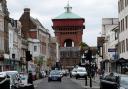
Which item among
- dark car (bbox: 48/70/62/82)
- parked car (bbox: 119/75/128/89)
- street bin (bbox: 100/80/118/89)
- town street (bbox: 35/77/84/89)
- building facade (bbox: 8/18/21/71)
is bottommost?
town street (bbox: 35/77/84/89)

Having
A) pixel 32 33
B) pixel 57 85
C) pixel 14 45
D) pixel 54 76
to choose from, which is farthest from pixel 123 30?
pixel 32 33

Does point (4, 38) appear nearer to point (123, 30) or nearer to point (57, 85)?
point (123, 30)

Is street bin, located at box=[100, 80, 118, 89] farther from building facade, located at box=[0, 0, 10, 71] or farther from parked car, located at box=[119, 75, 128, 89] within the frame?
building facade, located at box=[0, 0, 10, 71]

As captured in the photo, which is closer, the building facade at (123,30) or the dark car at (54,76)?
the building facade at (123,30)

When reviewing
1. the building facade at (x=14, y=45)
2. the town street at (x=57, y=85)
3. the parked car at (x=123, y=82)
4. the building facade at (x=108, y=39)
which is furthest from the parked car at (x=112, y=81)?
the building facade at (x=108, y=39)

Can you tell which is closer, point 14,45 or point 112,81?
point 112,81

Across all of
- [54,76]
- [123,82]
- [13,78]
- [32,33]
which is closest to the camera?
[123,82]

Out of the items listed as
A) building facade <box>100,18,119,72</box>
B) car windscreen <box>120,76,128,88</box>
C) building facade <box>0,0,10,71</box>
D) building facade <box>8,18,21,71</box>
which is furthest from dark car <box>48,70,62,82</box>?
car windscreen <box>120,76,128,88</box>

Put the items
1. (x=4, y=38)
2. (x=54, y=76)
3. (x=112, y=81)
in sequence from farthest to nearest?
(x=4, y=38), (x=54, y=76), (x=112, y=81)

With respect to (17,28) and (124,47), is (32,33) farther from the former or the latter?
(124,47)

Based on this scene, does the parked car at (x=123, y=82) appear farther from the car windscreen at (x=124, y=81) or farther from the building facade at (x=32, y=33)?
the building facade at (x=32, y=33)

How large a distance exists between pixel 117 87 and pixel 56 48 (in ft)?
524

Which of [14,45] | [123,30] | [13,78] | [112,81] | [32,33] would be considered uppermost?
[32,33]

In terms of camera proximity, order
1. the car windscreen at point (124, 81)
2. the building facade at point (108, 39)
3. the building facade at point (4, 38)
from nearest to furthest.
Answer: the car windscreen at point (124, 81), the building facade at point (4, 38), the building facade at point (108, 39)
